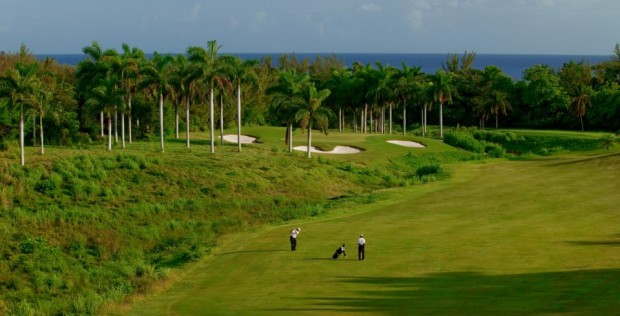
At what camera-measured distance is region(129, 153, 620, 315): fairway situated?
28719 mm

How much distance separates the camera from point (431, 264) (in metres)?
34.0

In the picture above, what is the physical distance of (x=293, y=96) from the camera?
244 ft

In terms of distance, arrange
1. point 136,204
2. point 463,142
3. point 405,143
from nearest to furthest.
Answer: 1. point 136,204
2. point 405,143
3. point 463,142

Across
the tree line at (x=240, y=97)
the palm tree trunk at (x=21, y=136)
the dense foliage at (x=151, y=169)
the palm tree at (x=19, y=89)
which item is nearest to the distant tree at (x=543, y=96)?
the tree line at (x=240, y=97)

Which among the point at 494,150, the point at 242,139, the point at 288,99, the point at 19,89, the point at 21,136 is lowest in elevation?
the point at 494,150

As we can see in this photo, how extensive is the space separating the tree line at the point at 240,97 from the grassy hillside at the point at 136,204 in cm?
367

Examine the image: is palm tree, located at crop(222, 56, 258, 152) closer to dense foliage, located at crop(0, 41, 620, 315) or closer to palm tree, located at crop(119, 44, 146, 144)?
dense foliage, located at crop(0, 41, 620, 315)

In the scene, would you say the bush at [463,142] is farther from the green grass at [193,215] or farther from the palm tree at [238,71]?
the palm tree at [238,71]

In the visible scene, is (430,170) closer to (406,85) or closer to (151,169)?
(151,169)

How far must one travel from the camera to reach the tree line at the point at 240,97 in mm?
66875

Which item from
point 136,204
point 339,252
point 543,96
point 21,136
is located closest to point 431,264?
point 339,252

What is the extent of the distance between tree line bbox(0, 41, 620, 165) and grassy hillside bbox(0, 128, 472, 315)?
12.0 ft

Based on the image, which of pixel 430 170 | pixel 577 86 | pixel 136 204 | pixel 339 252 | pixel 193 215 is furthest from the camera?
pixel 577 86

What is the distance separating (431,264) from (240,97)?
59.9 m
